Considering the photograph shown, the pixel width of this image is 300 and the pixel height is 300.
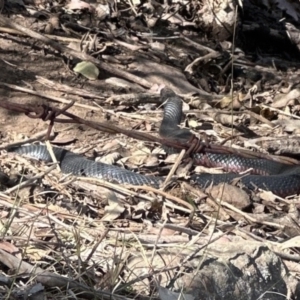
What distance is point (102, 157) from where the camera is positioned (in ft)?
17.7

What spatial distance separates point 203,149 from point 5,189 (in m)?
1.08

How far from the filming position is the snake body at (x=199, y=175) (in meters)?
4.71

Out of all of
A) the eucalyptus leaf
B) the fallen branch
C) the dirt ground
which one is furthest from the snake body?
the eucalyptus leaf

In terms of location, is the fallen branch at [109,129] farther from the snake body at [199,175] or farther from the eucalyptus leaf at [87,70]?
the eucalyptus leaf at [87,70]

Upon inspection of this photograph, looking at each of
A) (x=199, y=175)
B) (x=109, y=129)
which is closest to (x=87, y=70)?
(x=199, y=175)

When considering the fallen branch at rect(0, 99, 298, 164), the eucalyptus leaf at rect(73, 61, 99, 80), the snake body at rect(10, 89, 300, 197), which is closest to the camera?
the fallen branch at rect(0, 99, 298, 164)

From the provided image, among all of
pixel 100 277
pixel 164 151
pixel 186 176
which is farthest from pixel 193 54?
pixel 100 277

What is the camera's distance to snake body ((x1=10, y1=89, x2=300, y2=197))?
15.4 feet

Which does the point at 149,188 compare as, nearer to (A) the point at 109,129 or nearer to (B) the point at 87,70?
(A) the point at 109,129

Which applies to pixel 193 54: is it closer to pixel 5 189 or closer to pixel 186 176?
pixel 186 176

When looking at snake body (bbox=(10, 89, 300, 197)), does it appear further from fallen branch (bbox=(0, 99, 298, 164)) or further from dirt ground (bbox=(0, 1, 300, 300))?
fallen branch (bbox=(0, 99, 298, 164))

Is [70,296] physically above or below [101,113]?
above

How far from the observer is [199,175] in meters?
4.93

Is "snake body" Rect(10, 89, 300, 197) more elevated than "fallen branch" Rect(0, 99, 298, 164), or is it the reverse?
"fallen branch" Rect(0, 99, 298, 164)
